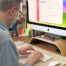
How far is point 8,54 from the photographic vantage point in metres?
1.13

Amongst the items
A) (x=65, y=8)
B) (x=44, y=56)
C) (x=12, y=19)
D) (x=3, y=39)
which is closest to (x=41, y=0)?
(x=65, y=8)

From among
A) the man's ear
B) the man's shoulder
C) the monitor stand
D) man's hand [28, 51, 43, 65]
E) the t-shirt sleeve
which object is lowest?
man's hand [28, 51, 43, 65]

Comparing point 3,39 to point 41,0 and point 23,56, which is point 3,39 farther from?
point 41,0

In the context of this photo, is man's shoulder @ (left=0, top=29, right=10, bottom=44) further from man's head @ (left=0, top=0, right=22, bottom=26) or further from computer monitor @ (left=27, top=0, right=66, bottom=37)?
computer monitor @ (left=27, top=0, right=66, bottom=37)

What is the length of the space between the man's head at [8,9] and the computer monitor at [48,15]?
745mm

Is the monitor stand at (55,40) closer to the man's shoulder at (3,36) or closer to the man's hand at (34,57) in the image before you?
the man's hand at (34,57)

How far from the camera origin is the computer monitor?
6.11ft

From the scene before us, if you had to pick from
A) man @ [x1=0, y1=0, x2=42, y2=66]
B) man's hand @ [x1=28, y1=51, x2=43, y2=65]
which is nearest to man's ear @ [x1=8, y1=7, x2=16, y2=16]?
man @ [x1=0, y1=0, x2=42, y2=66]

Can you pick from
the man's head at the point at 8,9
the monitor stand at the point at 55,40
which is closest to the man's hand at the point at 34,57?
the monitor stand at the point at 55,40

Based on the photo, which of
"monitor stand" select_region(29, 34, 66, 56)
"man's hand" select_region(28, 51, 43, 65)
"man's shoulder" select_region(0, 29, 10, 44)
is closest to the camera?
"man's shoulder" select_region(0, 29, 10, 44)

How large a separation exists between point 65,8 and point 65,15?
0.20 feet

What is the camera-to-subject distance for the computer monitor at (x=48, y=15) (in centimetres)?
186

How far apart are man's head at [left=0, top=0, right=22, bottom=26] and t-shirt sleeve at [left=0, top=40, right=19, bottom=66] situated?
145 mm

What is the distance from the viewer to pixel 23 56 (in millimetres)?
1746
